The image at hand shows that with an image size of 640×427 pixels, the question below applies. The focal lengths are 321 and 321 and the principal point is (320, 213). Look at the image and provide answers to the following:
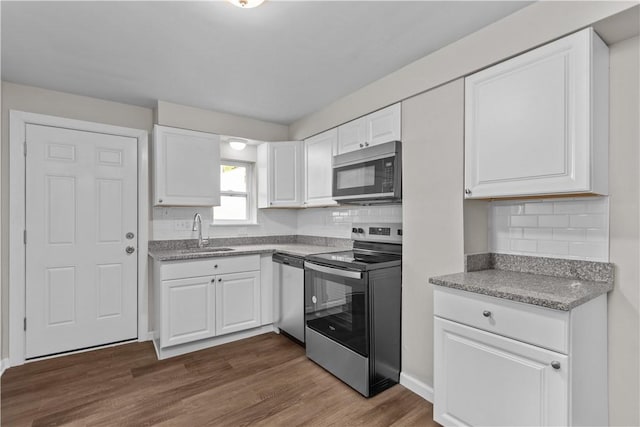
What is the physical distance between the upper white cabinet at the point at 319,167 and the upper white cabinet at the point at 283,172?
134 millimetres

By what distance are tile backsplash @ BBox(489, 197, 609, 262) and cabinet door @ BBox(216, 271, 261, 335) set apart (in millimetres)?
2192

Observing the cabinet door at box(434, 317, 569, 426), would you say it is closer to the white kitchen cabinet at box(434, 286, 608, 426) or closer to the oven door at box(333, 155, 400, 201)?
the white kitchen cabinet at box(434, 286, 608, 426)

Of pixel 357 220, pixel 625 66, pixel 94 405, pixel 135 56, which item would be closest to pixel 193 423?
pixel 94 405

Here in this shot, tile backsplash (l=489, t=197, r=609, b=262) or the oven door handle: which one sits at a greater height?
tile backsplash (l=489, t=197, r=609, b=262)

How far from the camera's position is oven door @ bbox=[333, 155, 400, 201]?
7.97 ft

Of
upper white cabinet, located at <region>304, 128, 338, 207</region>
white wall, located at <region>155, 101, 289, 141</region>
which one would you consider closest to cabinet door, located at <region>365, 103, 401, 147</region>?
upper white cabinet, located at <region>304, 128, 338, 207</region>

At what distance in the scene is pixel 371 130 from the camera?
2.68 metres

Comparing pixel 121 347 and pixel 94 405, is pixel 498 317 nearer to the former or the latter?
pixel 94 405

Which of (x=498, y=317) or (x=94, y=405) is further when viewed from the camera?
(x=94, y=405)

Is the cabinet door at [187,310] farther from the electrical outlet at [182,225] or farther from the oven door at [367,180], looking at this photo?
the oven door at [367,180]

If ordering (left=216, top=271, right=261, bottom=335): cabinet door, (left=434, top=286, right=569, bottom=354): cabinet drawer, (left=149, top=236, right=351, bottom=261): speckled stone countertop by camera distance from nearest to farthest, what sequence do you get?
(left=434, top=286, right=569, bottom=354): cabinet drawer → (left=149, top=236, right=351, bottom=261): speckled stone countertop → (left=216, top=271, right=261, bottom=335): cabinet door

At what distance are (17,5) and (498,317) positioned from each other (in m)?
2.94

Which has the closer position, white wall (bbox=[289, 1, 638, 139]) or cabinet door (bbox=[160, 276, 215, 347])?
white wall (bbox=[289, 1, 638, 139])

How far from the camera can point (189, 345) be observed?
2.94 meters
